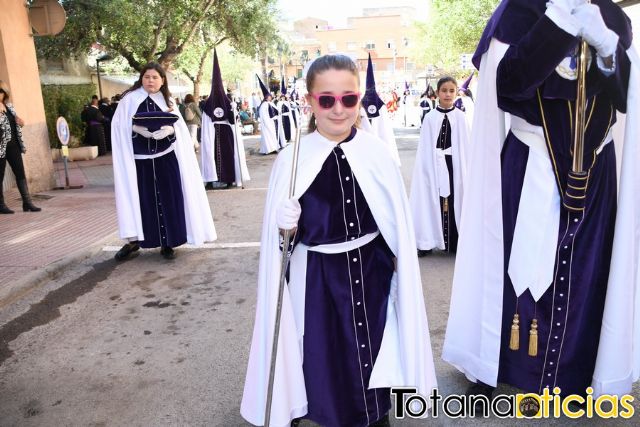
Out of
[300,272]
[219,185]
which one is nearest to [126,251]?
[300,272]

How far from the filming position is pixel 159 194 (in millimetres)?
6430

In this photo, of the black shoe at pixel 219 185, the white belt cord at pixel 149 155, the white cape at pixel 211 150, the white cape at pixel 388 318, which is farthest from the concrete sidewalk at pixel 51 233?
the white cape at pixel 388 318

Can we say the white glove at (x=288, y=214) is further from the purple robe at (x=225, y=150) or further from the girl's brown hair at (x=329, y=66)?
the purple robe at (x=225, y=150)

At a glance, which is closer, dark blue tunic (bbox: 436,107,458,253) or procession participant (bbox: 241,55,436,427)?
procession participant (bbox: 241,55,436,427)

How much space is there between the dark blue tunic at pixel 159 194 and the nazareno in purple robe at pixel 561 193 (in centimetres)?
427

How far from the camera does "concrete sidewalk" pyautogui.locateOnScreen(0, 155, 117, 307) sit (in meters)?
6.06

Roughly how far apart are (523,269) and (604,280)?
452mm

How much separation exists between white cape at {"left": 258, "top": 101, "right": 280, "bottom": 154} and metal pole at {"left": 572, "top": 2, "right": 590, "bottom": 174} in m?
15.1

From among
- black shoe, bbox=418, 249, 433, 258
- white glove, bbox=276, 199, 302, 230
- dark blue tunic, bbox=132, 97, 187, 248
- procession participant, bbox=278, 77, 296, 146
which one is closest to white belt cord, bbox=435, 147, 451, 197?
black shoe, bbox=418, 249, 433, 258

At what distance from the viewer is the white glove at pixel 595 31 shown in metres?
2.53

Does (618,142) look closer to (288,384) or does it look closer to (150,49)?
(288,384)

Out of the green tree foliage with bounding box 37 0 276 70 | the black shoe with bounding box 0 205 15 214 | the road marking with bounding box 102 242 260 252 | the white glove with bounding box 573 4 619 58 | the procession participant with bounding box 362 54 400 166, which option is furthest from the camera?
the green tree foliage with bounding box 37 0 276 70

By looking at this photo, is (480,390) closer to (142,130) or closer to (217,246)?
(142,130)

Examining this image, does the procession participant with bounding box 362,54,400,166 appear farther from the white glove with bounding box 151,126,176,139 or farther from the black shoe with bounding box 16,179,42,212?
the black shoe with bounding box 16,179,42,212
